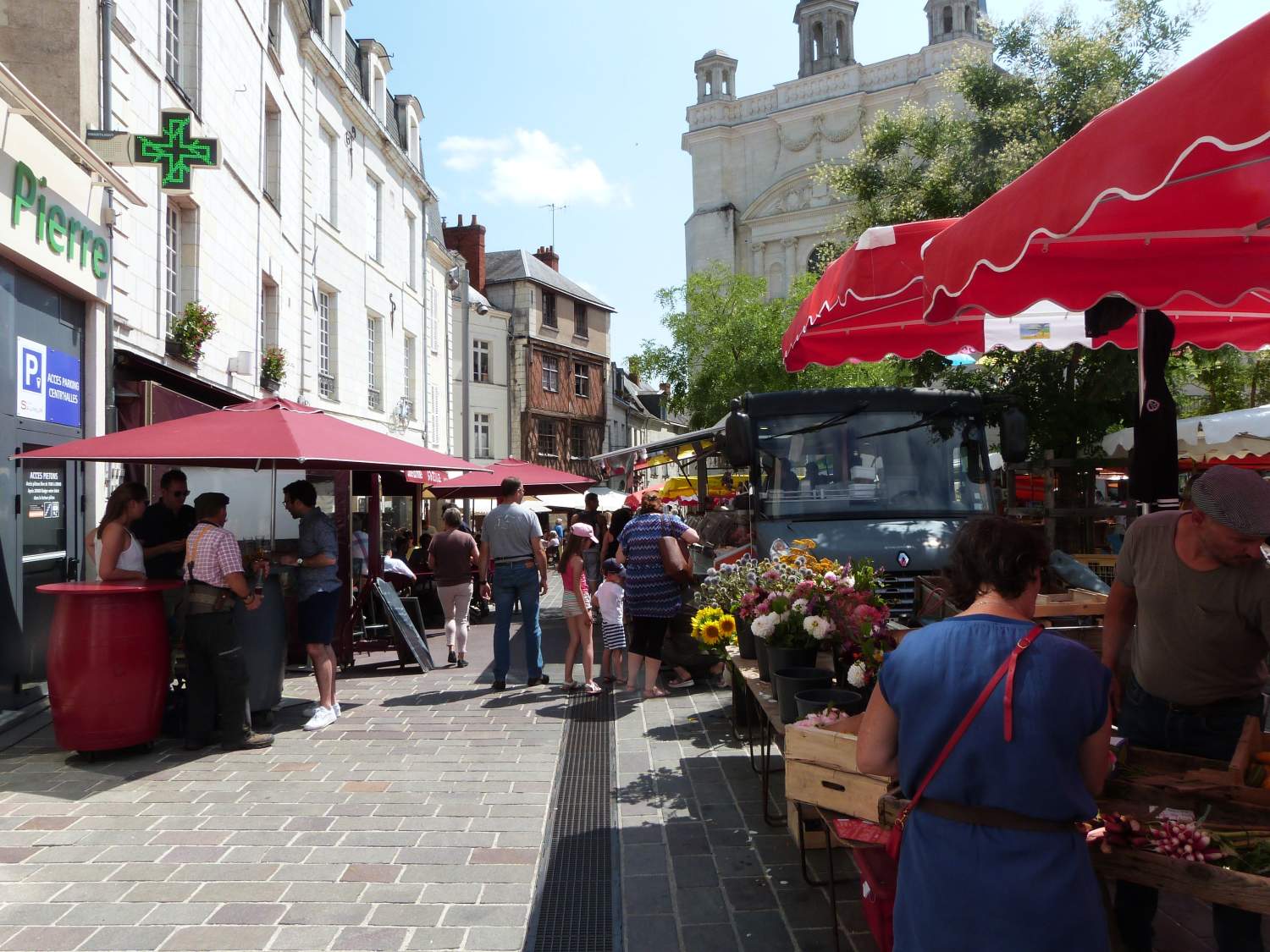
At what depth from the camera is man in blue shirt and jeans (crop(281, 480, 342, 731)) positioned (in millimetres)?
7207

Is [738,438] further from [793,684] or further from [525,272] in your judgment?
[525,272]

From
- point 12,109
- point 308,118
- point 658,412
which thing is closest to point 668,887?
point 12,109

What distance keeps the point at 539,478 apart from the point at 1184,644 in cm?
1326

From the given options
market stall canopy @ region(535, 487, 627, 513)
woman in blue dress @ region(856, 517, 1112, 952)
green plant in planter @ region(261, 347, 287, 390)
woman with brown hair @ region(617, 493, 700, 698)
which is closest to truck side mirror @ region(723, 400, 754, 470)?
woman with brown hair @ region(617, 493, 700, 698)

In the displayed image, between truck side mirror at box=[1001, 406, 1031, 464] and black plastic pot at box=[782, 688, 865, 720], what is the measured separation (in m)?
4.11

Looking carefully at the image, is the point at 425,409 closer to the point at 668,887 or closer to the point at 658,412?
the point at 668,887

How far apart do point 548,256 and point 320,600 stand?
136 ft

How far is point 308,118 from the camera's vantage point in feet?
55.1

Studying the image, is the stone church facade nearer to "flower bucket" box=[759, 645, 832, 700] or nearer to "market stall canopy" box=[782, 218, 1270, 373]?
"market stall canopy" box=[782, 218, 1270, 373]

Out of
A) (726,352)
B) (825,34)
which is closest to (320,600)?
(726,352)

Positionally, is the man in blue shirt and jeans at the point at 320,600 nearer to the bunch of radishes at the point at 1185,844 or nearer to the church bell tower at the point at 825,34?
the bunch of radishes at the point at 1185,844

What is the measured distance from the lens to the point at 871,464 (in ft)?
25.9

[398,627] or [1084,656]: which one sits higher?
[1084,656]

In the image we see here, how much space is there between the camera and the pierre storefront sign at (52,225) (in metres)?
7.70
